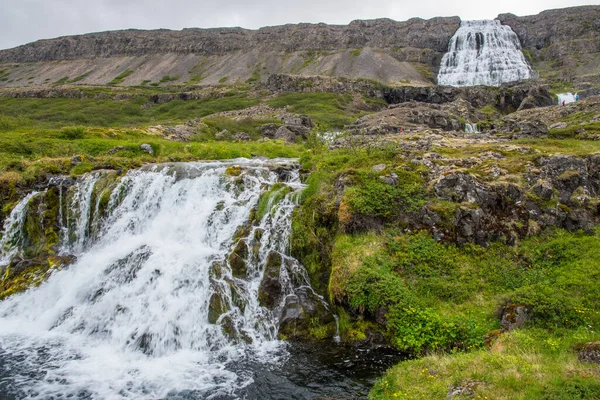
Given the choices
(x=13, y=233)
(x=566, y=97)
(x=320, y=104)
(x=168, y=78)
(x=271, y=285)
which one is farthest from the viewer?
(x=168, y=78)

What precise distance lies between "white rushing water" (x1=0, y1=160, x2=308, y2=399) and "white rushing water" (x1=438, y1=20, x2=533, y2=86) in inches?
4032

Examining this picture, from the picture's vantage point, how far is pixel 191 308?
44.7ft

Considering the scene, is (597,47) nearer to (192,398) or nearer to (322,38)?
(322,38)

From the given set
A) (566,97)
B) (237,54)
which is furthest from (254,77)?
(566,97)

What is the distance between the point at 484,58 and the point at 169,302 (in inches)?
4705

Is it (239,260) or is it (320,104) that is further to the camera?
(320,104)

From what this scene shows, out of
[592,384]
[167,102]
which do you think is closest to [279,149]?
[592,384]

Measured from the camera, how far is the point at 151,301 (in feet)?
45.9

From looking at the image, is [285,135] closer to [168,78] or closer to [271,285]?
[271,285]

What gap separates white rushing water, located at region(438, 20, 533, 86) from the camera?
103 m

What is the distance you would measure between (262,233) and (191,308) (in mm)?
4167

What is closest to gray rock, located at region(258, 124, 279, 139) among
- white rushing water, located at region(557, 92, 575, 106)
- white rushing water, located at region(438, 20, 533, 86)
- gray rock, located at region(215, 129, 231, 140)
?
gray rock, located at region(215, 129, 231, 140)

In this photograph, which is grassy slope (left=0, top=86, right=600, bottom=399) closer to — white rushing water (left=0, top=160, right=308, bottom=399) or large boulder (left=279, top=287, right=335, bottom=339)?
large boulder (left=279, top=287, right=335, bottom=339)

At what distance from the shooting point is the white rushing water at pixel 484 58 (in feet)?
338
